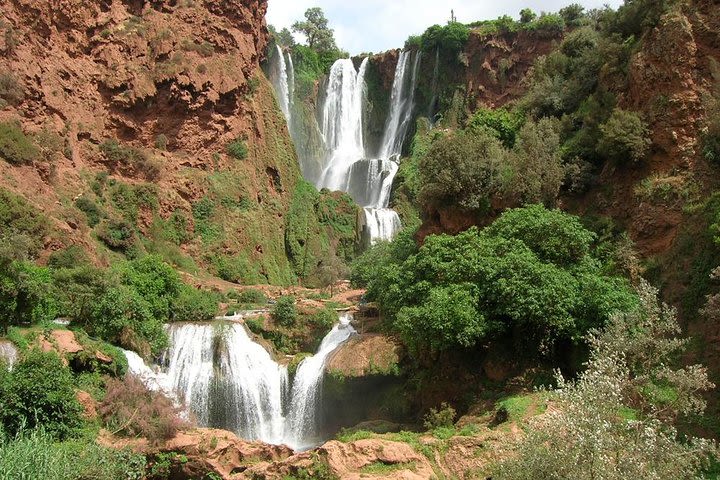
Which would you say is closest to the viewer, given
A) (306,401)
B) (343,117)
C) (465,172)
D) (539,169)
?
(539,169)

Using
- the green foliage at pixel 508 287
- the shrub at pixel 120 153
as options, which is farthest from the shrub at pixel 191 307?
the shrub at pixel 120 153

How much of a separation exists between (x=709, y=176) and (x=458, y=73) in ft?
132

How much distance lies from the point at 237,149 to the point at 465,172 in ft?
69.4

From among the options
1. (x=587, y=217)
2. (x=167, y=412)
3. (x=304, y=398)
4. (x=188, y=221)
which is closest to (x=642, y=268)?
(x=587, y=217)

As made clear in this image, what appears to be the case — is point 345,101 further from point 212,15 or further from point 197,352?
point 197,352

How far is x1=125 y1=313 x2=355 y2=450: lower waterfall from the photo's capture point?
23.7 m

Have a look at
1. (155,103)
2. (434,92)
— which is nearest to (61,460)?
(155,103)

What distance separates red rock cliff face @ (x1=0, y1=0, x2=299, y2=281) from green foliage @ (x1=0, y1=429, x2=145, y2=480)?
13.8 metres

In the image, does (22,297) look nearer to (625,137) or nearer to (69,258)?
(69,258)

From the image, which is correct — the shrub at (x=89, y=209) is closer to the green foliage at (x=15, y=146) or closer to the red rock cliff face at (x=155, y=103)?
the red rock cliff face at (x=155, y=103)

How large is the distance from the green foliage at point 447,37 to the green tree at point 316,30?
15547 millimetres

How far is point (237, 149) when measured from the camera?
135 feet

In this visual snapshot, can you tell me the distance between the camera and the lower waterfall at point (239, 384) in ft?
77.7

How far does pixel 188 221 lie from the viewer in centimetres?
3709
